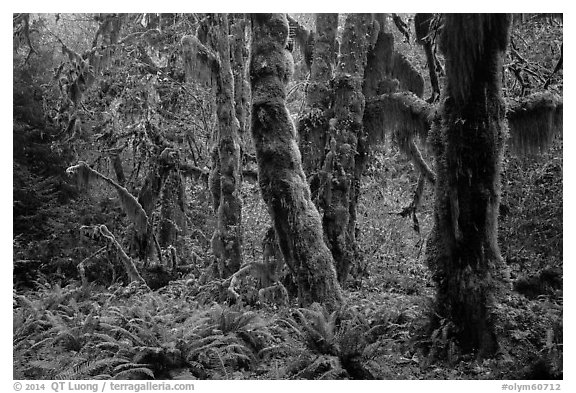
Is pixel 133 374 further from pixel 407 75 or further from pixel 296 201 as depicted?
pixel 407 75

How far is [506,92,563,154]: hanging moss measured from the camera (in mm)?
6965

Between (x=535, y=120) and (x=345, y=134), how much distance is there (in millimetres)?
3224

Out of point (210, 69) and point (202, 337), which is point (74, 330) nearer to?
point (202, 337)

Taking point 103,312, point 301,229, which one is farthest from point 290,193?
point 103,312

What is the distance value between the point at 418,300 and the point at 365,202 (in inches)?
232

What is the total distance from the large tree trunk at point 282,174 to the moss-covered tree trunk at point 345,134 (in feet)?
6.81

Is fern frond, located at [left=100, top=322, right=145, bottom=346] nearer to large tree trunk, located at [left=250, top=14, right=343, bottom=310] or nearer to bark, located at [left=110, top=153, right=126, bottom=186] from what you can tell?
large tree trunk, located at [left=250, top=14, right=343, bottom=310]

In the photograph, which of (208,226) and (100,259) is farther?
(208,226)

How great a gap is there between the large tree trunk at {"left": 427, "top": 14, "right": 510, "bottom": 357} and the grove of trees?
0.08ft

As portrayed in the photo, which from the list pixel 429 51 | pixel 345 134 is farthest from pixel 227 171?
pixel 429 51

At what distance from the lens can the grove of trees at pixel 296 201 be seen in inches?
233

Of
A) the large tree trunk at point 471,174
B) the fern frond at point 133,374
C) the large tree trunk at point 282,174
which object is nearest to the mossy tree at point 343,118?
the large tree trunk at point 282,174

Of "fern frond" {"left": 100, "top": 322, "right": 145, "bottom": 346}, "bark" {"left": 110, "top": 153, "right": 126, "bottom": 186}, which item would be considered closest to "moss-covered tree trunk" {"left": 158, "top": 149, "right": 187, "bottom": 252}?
"bark" {"left": 110, "top": 153, "right": 126, "bottom": 186}

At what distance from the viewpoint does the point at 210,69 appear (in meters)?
10.5
